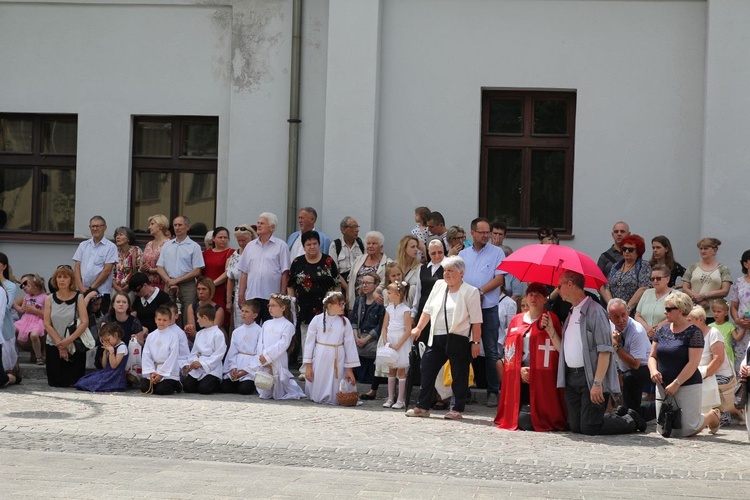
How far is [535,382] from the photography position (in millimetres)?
12156

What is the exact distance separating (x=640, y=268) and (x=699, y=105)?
3017mm

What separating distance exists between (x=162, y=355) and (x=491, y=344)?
12.9 ft

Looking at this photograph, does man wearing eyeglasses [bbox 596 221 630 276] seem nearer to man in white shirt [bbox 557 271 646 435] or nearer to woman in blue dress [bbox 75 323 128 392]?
man in white shirt [bbox 557 271 646 435]

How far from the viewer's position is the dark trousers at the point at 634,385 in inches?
500

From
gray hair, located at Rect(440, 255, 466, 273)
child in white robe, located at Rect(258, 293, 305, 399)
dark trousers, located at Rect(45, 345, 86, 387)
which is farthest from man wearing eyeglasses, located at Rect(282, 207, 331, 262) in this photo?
dark trousers, located at Rect(45, 345, 86, 387)

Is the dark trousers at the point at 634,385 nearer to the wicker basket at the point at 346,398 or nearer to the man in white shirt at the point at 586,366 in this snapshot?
the man in white shirt at the point at 586,366

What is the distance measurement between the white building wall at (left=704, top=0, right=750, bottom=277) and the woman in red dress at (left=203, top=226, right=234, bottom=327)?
628cm

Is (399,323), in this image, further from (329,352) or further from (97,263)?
(97,263)

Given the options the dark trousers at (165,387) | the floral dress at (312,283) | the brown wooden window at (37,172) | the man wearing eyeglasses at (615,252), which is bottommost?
the dark trousers at (165,387)

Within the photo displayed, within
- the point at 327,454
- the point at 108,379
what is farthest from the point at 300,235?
the point at 327,454

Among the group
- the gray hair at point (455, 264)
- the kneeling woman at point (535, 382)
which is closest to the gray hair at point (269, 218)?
the gray hair at point (455, 264)

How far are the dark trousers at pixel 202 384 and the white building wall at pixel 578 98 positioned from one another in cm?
354

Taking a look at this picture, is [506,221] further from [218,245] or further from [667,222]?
[218,245]

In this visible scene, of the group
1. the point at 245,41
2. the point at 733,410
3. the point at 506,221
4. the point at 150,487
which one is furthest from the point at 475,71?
the point at 150,487
